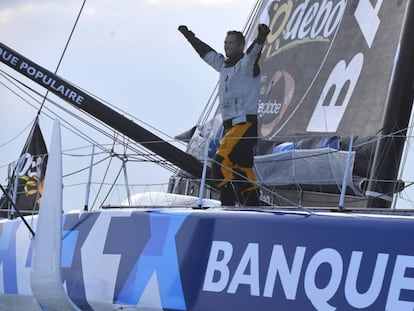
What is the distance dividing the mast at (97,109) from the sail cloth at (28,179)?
0.57 m

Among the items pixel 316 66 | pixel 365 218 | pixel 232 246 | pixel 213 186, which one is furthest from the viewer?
pixel 316 66

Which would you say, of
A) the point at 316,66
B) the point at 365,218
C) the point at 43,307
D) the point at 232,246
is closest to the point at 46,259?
the point at 43,307

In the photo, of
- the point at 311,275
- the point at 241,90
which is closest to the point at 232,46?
the point at 241,90

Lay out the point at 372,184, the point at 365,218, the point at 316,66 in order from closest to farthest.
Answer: the point at 365,218, the point at 372,184, the point at 316,66

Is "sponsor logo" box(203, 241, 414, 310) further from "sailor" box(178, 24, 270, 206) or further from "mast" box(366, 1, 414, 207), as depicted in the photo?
"mast" box(366, 1, 414, 207)

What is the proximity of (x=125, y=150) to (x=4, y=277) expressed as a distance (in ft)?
4.53

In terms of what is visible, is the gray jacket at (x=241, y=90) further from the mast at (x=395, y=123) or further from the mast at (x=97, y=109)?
the mast at (x=395, y=123)

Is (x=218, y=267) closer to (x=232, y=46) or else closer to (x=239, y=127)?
(x=239, y=127)

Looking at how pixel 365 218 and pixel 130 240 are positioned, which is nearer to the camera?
pixel 365 218

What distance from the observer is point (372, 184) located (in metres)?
5.36

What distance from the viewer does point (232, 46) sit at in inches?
225

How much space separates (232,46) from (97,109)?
106 centimetres

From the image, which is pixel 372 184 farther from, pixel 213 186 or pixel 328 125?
pixel 328 125

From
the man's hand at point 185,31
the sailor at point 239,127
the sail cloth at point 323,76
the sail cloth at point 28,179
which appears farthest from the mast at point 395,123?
the sail cloth at point 28,179
